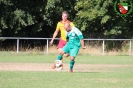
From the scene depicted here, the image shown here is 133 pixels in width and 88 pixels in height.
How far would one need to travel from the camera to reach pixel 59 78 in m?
14.3

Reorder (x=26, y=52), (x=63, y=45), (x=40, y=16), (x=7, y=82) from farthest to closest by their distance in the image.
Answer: (x=40, y=16), (x=26, y=52), (x=63, y=45), (x=7, y=82)

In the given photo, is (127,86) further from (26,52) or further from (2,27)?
(2,27)

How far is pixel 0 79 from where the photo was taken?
13.7 metres

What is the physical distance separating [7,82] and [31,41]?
2501 cm

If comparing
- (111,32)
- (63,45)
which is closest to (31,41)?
(111,32)

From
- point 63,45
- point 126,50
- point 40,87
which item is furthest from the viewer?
point 126,50

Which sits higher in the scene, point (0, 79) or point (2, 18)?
point (2, 18)

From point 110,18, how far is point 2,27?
9.05 meters

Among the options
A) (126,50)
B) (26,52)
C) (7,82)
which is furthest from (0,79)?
(126,50)

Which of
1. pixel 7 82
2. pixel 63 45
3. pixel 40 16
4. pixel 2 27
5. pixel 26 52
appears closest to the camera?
pixel 7 82

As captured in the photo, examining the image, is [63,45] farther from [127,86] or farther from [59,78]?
[127,86]

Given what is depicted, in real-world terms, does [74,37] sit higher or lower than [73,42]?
higher

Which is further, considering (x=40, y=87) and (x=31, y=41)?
(x=31, y=41)

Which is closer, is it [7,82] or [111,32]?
[7,82]
